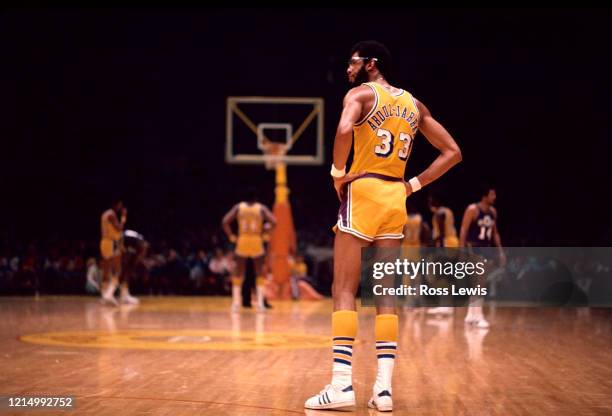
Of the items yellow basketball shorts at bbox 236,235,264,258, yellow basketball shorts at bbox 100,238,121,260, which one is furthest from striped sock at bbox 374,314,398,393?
yellow basketball shorts at bbox 100,238,121,260

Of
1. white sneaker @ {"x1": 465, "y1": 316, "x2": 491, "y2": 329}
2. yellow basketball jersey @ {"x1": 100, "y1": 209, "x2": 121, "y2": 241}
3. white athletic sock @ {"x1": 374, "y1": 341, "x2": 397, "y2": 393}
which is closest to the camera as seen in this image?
white athletic sock @ {"x1": 374, "y1": 341, "x2": 397, "y2": 393}

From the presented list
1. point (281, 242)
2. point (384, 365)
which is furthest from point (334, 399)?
point (281, 242)

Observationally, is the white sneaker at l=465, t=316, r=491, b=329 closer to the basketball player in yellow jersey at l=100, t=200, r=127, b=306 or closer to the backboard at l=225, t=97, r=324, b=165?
the basketball player in yellow jersey at l=100, t=200, r=127, b=306

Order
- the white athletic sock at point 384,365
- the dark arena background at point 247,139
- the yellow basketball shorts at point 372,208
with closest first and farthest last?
the white athletic sock at point 384,365, the yellow basketball shorts at point 372,208, the dark arena background at point 247,139

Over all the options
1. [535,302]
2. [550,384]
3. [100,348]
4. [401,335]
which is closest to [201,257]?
[535,302]

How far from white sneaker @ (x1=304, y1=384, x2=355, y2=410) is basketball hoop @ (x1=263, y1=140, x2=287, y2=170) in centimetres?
1316

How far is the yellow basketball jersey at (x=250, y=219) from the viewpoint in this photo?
14.7 metres

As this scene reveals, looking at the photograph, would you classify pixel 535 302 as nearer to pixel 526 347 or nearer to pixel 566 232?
pixel 566 232

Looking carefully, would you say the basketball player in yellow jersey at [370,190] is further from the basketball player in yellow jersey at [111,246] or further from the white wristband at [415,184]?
the basketball player in yellow jersey at [111,246]

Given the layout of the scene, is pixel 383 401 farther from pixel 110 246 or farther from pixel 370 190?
pixel 110 246

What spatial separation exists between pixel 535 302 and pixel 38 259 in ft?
31.9

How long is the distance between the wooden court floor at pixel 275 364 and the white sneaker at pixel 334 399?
9 centimetres

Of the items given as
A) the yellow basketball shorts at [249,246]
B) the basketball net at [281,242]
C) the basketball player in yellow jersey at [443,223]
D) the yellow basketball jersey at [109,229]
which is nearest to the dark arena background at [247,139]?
the basketball net at [281,242]

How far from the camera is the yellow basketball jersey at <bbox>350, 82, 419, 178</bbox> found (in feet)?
17.4
